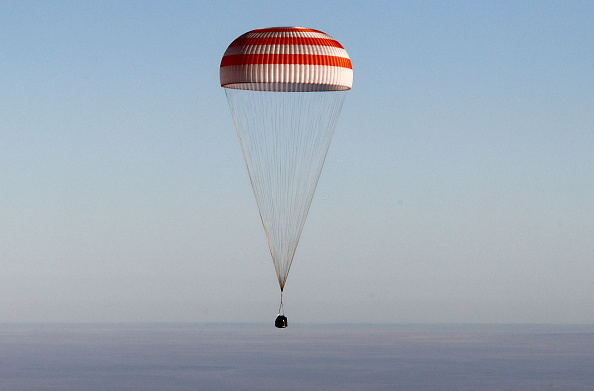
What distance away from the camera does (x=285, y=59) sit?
3803 cm

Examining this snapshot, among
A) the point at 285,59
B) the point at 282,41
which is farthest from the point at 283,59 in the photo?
the point at 282,41

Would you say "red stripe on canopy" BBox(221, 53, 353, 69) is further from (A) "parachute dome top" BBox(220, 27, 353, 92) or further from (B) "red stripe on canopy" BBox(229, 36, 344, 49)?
(B) "red stripe on canopy" BBox(229, 36, 344, 49)

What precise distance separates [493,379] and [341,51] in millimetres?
171537

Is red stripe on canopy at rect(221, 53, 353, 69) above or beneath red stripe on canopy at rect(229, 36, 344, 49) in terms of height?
beneath

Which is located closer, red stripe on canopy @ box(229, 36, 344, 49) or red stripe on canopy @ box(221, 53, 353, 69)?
red stripe on canopy @ box(221, 53, 353, 69)

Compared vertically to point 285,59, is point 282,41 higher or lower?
higher

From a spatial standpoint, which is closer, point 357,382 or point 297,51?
point 297,51

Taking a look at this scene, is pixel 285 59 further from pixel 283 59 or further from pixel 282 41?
pixel 282 41

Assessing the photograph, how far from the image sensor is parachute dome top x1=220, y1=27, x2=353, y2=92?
3800cm

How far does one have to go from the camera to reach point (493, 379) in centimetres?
19962

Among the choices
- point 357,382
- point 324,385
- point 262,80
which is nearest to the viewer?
point 262,80

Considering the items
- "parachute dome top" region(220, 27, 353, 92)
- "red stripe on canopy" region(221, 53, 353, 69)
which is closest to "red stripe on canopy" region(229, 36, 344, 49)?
"parachute dome top" region(220, 27, 353, 92)

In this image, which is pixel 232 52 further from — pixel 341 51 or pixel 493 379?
pixel 493 379

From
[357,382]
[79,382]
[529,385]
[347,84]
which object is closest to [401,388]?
[357,382]
